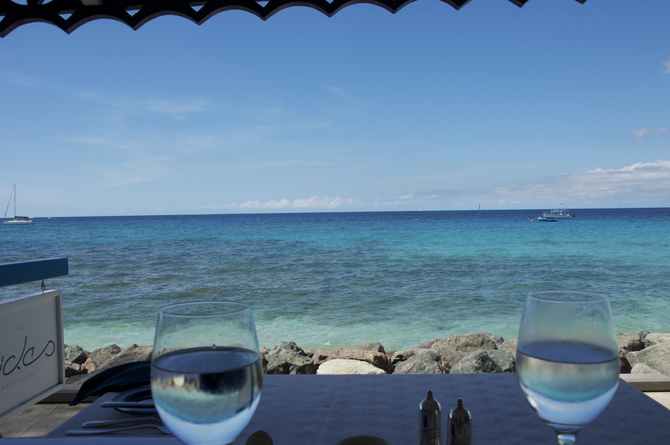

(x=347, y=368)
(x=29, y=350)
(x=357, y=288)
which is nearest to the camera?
(x=29, y=350)

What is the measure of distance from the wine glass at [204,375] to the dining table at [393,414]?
0.70 ft

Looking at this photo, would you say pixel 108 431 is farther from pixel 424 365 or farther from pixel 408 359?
pixel 408 359

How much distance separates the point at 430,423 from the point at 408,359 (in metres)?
3.65

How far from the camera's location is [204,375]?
345 mm

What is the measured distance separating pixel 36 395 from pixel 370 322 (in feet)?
19.5

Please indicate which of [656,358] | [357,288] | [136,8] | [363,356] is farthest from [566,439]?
[357,288]

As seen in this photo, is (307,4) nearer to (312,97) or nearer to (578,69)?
(312,97)

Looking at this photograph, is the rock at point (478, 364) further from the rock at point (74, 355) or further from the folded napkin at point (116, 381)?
the rock at point (74, 355)

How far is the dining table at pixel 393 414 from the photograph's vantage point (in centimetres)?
62

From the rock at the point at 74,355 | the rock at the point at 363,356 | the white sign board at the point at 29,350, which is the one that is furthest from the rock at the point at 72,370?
the rock at the point at 363,356

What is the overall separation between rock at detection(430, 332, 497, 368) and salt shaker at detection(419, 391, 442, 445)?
4291 mm

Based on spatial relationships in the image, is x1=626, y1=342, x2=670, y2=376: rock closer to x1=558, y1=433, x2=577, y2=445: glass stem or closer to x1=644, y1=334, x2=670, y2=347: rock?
x1=644, y1=334, x2=670, y2=347: rock

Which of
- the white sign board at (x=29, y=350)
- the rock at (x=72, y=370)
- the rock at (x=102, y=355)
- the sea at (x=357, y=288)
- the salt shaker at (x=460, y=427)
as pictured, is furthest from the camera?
the sea at (x=357, y=288)

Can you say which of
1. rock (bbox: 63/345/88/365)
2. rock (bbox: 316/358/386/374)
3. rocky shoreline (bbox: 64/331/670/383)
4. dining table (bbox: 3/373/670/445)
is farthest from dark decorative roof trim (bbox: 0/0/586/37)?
rock (bbox: 63/345/88/365)
